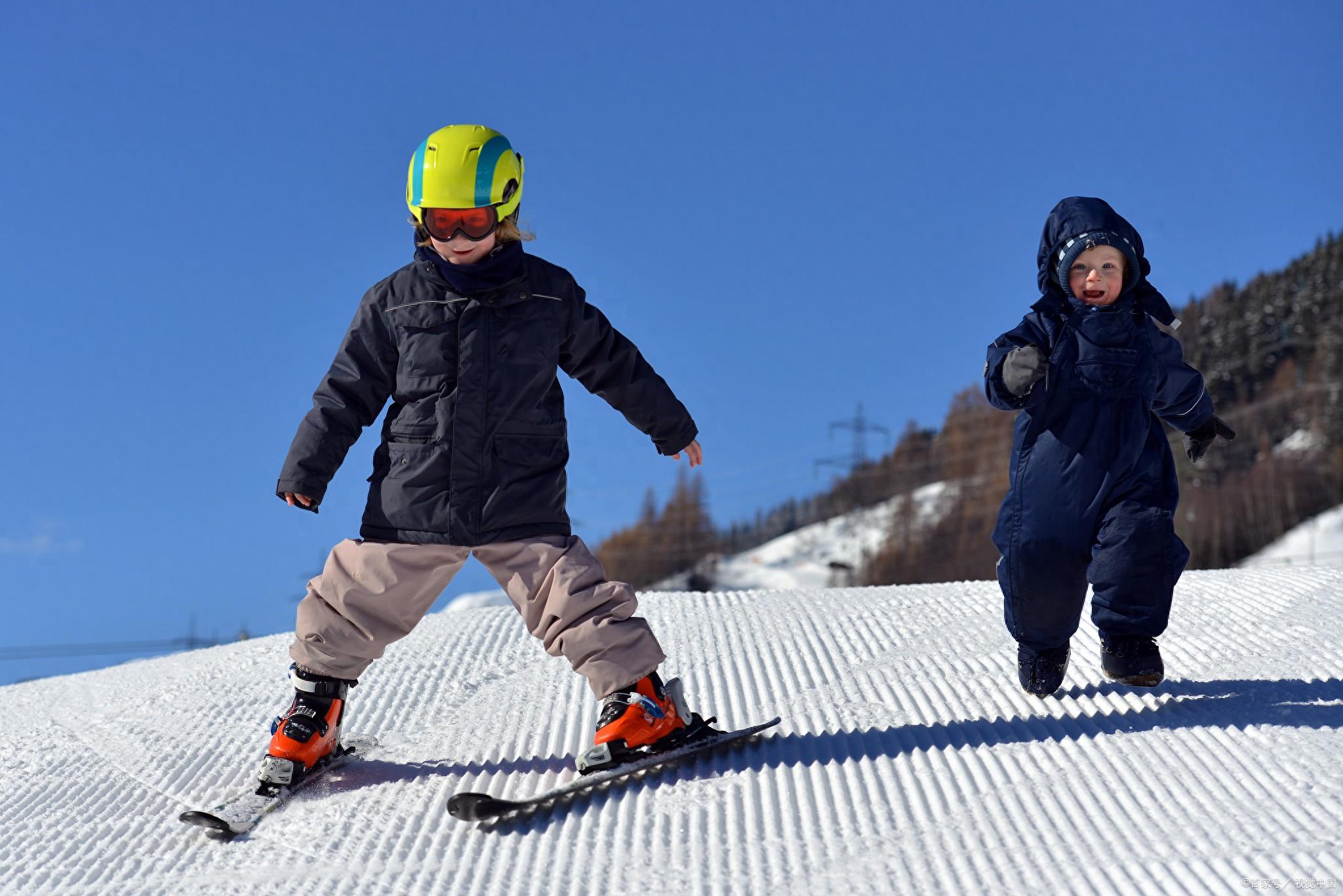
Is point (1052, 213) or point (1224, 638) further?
point (1224, 638)

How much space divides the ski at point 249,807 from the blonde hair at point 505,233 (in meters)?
1.38

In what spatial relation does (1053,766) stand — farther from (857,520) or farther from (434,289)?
(857,520)

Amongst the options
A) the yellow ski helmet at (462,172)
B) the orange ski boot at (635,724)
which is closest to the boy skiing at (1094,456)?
the orange ski boot at (635,724)

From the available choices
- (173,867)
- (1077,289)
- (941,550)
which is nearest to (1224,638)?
(1077,289)

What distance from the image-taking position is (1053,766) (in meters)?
2.76

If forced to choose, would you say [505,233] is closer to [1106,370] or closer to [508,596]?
[508,596]

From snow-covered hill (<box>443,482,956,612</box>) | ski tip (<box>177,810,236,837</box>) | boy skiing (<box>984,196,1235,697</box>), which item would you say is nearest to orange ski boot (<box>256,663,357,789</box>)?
ski tip (<box>177,810,236,837</box>)

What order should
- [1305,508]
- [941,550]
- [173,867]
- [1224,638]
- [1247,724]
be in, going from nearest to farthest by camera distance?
[173,867]
[1247,724]
[1224,638]
[941,550]
[1305,508]

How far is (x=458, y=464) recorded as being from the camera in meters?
2.99

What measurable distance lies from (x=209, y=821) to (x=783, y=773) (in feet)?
4.38

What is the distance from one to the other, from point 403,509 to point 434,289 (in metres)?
0.57

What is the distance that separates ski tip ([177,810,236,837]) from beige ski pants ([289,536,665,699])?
1.47 ft

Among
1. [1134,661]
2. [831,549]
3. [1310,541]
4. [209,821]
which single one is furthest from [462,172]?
[831,549]

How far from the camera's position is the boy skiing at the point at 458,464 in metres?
2.98
